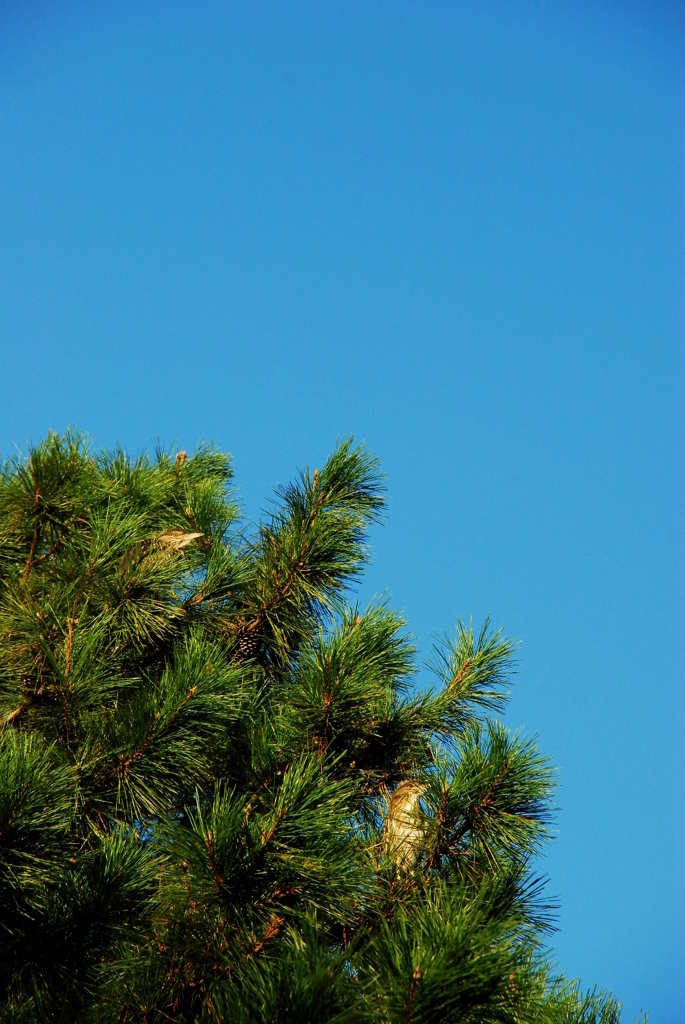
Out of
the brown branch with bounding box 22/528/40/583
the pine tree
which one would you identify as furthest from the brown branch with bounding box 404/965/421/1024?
the brown branch with bounding box 22/528/40/583

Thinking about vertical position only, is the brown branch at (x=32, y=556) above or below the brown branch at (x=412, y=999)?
above

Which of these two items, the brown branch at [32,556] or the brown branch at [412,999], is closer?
the brown branch at [412,999]

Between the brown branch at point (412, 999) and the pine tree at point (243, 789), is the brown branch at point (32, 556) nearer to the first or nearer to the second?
the pine tree at point (243, 789)

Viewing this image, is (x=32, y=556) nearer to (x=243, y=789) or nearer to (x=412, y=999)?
(x=243, y=789)

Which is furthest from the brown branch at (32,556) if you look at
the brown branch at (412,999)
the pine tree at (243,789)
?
the brown branch at (412,999)

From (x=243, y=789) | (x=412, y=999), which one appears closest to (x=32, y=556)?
(x=243, y=789)

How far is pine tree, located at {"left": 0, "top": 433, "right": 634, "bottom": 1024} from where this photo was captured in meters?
1.99

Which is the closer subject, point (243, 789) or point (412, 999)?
point (412, 999)

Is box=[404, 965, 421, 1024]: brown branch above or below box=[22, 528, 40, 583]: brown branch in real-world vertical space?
below

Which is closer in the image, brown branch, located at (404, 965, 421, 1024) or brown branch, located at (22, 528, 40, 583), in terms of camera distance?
brown branch, located at (404, 965, 421, 1024)

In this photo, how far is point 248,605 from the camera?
3215 millimetres

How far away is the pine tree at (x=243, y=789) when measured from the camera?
78.2 inches

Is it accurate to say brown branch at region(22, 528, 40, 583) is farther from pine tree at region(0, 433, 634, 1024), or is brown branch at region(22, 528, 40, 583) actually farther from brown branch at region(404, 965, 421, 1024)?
brown branch at region(404, 965, 421, 1024)

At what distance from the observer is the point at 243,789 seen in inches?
102
